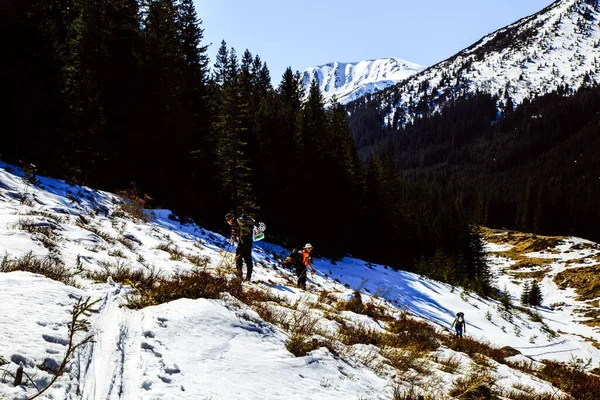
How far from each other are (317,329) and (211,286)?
5.98 feet

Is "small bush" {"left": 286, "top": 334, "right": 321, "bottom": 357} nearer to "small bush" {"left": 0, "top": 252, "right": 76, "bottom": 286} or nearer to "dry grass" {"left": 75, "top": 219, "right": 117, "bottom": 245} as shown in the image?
"small bush" {"left": 0, "top": 252, "right": 76, "bottom": 286}

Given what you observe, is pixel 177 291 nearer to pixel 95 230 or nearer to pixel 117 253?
pixel 117 253

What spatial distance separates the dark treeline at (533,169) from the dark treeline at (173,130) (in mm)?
60206

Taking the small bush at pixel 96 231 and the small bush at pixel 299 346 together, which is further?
the small bush at pixel 96 231

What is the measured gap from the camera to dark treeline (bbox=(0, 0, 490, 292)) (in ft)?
47.9

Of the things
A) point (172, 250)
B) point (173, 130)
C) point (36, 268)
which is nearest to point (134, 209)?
point (172, 250)

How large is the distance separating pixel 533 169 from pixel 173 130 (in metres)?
171

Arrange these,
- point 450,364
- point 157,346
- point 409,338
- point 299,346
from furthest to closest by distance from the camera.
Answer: point 409,338
point 450,364
point 299,346
point 157,346

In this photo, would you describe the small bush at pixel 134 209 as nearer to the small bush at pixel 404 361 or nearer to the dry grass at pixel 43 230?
the dry grass at pixel 43 230

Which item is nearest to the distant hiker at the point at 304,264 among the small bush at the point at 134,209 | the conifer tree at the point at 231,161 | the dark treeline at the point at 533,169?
the small bush at the point at 134,209

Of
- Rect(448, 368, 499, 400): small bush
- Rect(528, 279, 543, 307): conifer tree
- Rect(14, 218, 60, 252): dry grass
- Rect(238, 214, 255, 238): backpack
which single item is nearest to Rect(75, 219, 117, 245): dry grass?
Rect(14, 218, 60, 252): dry grass

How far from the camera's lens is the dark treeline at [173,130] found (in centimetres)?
1459

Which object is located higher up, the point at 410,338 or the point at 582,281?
the point at 410,338

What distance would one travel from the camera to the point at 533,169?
150 m
